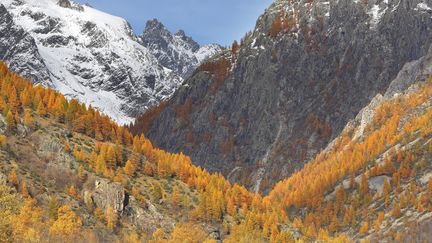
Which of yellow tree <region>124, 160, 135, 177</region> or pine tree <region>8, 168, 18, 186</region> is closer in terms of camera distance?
pine tree <region>8, 168, 18, 186</region>

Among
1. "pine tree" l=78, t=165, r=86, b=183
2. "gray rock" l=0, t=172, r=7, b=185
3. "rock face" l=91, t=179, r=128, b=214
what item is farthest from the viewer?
"pine tree" l=78, t=165, r=86, b=183

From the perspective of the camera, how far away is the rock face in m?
130

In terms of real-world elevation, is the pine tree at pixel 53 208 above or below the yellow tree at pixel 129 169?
below

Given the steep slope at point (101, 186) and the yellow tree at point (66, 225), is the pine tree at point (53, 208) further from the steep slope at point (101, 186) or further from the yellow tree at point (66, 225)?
the yellow tree at point (66, 225)

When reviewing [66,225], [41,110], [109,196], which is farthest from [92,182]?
[41,110]

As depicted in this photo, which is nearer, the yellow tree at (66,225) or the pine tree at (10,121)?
the yellow tree at (66,225)

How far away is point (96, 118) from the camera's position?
557ft

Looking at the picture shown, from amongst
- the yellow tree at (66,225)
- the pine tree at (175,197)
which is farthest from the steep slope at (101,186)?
the pine tree at (175,197)

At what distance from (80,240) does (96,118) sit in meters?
63.3

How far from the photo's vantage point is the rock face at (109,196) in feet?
425

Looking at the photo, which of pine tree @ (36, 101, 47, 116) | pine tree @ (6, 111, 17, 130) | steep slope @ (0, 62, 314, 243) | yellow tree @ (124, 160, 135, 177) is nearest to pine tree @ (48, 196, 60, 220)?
steep slope @ (0, 62, 314, 243)

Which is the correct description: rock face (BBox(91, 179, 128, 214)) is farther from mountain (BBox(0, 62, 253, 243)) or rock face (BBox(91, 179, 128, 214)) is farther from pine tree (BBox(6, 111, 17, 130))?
pine tree (BBox(6, 111, 17, 130))

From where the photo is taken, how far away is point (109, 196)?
430ft

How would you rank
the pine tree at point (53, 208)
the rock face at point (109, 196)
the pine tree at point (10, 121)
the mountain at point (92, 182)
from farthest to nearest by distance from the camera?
the pine tree at point (10, 121)
the rock face at point (109, 196)
the mountain at point (92, 182)
the pine tree at point (53, 208)
